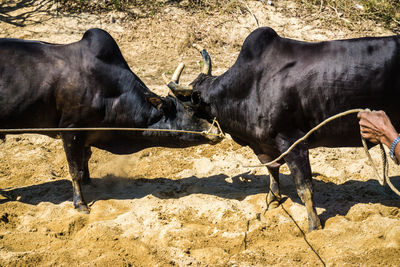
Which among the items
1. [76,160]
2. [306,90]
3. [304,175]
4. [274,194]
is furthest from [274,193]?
[76,160]

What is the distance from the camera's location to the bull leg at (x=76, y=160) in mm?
5261

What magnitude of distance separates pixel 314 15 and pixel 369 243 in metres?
7.55

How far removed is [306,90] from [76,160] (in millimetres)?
2863

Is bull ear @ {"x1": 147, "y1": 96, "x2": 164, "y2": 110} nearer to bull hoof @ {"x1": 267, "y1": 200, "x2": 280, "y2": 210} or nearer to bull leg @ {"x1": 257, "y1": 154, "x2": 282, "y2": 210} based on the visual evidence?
bull leg @ {"x1": 257, "y1": 154, "x2": 282, "y2": 210}

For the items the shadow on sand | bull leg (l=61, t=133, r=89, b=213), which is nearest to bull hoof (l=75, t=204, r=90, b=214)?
bull leg (l=61, t=133, r=89, b=213)

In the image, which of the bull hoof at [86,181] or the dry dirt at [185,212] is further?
the bull hoof at [86,181]

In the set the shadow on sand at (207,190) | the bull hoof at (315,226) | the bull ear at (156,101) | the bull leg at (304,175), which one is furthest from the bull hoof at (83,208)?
the bull hoof at (315,226)

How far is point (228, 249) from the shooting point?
4.33 m

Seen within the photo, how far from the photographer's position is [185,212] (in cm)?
510

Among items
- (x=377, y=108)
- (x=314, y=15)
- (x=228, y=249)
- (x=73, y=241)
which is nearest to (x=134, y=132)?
(x=73, y=241)

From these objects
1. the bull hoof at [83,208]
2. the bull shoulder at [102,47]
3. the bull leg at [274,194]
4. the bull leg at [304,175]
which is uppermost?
the bull shoulder at [102,47]

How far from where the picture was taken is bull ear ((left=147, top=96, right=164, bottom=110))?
17.2 ft

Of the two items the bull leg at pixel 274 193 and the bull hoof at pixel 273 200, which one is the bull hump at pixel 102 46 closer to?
the bull leg at pixel 274 193

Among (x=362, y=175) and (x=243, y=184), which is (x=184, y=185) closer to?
(x=243, y=184)
